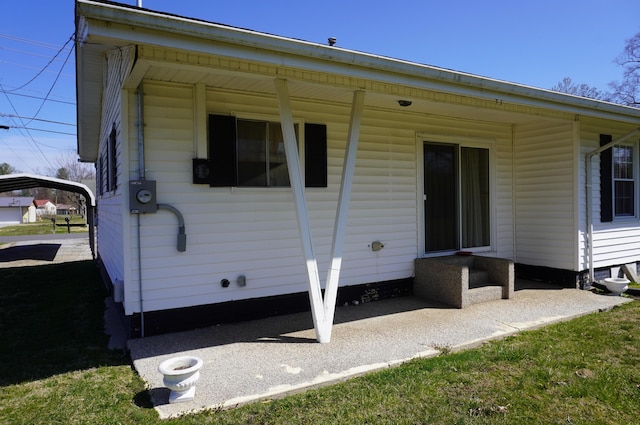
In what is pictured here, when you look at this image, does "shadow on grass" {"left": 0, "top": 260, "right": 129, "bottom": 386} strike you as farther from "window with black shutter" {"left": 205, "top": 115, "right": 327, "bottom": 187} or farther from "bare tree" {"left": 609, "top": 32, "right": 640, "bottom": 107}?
"bare tree" {"left": 609, "top": 32, "right": 640, "bottom": 107}

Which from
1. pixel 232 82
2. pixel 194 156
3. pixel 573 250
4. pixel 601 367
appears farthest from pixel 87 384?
pixel 573 250

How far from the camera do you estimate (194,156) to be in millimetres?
4379

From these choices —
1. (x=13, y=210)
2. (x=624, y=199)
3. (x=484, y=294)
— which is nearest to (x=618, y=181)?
(x=624, y=199)

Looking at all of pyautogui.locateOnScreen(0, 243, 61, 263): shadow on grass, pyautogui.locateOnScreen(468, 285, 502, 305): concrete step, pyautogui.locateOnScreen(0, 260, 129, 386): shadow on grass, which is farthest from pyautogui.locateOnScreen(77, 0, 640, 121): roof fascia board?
pyautogui.locateOnScreen(0, 243, 61, 263): shadow on grass

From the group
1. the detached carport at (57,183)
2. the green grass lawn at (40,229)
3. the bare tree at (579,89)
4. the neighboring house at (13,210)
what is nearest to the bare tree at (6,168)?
the neighboring house at (13,210)

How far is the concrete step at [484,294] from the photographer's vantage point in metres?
5.25

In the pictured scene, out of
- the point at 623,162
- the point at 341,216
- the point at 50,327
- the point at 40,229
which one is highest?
the point at 623,162

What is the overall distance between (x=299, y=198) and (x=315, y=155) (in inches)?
52.7

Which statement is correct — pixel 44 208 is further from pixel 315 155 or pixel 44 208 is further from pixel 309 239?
pixel 309 239

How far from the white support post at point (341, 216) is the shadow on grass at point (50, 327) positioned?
197 cm

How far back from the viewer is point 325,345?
12.8ft

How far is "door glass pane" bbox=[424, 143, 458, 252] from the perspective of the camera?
243 inches

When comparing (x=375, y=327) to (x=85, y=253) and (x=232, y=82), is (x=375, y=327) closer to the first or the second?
(x=232, y=82)

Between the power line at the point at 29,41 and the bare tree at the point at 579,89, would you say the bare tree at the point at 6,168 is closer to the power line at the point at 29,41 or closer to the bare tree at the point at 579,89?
the power line at the point at 29,41
